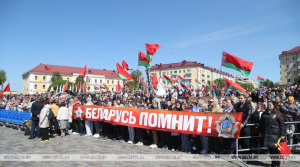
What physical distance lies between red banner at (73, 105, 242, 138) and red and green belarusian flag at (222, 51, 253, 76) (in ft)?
9.54

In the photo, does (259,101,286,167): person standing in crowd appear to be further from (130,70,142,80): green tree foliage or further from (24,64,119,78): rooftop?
(24,64,119,78): rooftop

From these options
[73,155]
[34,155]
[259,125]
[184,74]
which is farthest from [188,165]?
[184,74]

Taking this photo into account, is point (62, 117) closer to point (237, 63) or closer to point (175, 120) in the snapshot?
point (175, 120)

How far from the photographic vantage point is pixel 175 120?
24.7 feet

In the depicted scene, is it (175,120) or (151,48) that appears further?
Result: (151,48)

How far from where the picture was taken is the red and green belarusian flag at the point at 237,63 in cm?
833

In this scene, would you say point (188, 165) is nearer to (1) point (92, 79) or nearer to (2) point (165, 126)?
(2) point (165, 126)

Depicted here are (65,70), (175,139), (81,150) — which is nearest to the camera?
(81,150)

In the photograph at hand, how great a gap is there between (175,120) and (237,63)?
3.67 metres

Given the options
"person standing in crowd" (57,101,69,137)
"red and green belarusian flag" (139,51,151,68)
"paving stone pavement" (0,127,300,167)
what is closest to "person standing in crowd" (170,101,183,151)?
"paving stone pavement" (0,127,300,167)

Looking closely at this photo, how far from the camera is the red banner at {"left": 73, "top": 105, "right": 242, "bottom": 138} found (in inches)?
249

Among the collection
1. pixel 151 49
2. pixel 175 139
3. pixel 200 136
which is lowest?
pixel 175 139

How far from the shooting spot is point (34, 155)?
6801mm

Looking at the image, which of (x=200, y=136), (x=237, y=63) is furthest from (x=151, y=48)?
(x=200, y=136)
